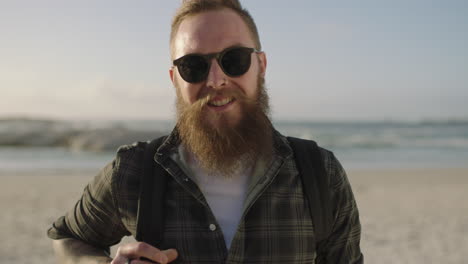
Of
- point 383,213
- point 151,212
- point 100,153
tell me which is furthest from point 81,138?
point 151,212

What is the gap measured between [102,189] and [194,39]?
69 centimetres

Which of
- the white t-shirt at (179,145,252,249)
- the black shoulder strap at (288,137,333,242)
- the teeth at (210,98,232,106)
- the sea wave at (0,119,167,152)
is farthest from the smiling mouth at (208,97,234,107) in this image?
the sea wave at (0,119,167,152)

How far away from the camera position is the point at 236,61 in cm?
173

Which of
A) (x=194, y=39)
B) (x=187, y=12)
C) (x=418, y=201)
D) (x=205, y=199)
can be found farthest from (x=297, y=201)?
(x=418, y=201)

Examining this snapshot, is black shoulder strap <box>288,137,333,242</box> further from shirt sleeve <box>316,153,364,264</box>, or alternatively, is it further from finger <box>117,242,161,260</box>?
finger <box>117,242,161,260</box>

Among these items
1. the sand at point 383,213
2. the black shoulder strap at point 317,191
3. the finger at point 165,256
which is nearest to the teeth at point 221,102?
the black shoulder strap at point 317,191

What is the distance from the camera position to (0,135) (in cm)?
2727

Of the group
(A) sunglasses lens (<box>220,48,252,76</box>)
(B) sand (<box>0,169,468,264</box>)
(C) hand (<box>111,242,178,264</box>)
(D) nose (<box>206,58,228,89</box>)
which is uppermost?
(A) sunglasses lens (<box>220,48,252,76</box>)

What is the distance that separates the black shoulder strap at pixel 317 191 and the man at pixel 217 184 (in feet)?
0.09

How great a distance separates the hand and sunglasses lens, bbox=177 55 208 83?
68cm

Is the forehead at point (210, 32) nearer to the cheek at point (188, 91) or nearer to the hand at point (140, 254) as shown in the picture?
the cheek at point (188, 91)

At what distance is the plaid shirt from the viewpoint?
1570 mm

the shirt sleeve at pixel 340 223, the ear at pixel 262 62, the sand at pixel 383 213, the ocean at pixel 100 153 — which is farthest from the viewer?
the ocean at pixel 100 153

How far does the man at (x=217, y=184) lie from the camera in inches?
62.2
